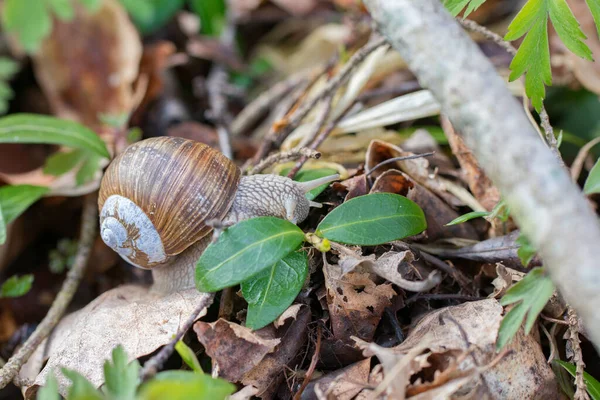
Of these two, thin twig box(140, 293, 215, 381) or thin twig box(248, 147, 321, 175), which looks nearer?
thin twig box(140, 293, 215, 381)

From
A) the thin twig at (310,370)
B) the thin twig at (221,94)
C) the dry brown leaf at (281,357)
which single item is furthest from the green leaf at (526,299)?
the thin twig at (221,94)

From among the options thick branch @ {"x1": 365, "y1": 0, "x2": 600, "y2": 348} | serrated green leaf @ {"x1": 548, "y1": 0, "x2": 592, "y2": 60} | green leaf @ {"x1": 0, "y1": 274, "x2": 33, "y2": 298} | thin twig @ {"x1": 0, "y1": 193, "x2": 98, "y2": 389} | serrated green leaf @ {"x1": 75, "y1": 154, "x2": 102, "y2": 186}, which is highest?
serrated green leaf @ {"x1": 548, "y1": 0, "x2": 592, "y2": 60}

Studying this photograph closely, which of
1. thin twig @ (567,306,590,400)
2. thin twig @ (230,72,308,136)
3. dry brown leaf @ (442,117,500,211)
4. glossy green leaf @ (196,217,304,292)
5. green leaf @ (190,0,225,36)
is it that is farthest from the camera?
green leaf @ (190,0,225,36)

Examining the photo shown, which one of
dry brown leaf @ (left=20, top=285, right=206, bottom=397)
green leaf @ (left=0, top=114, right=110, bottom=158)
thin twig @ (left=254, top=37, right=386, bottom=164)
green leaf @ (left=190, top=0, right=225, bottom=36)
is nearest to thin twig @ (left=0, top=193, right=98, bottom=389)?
dry brown leaf @ (left=20, top=285, right=206, bottom=397)

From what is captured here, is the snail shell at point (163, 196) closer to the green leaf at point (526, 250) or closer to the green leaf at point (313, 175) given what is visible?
the green leaf at point (313, 175)

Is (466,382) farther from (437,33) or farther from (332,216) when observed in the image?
(437,33)

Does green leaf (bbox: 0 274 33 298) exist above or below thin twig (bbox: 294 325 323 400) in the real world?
below

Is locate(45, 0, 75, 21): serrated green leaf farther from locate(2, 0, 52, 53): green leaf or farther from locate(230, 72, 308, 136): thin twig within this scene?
locate(230, 72, 308, 136): thin twig
